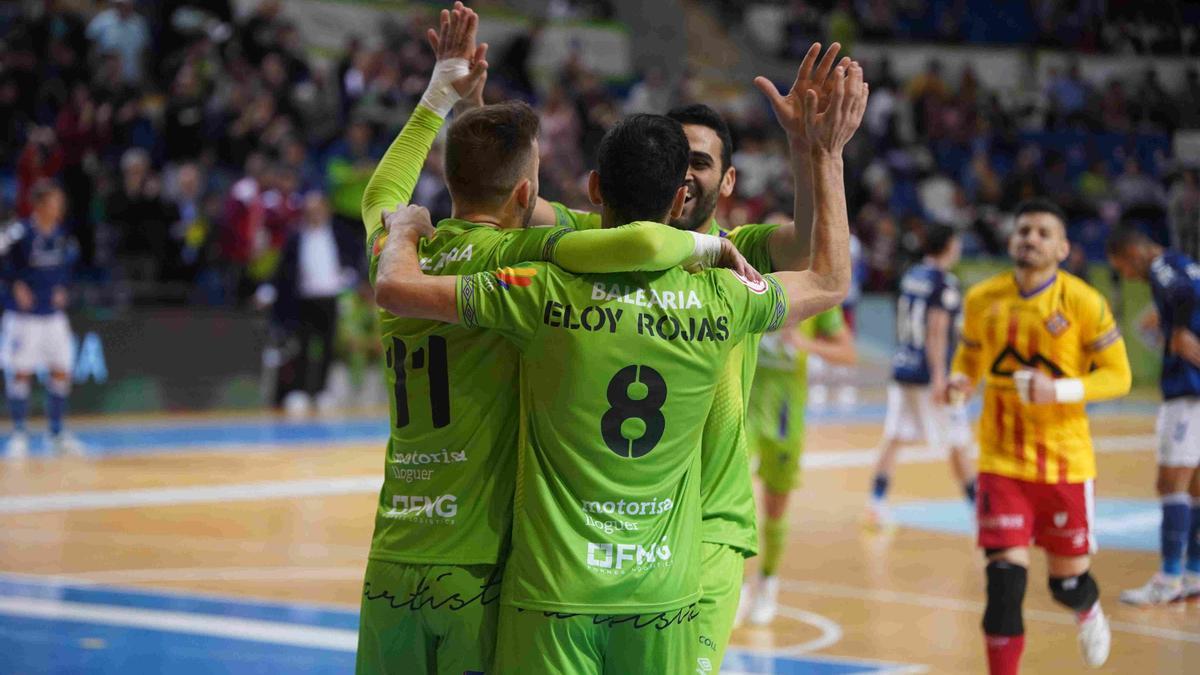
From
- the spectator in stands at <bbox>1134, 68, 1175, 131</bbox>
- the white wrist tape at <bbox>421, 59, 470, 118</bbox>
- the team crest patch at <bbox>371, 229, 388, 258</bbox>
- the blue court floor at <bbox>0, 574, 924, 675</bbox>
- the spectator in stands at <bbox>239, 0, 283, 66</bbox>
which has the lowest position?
the blue court floor at <bbox>0, 574, 924, 675</bbox>

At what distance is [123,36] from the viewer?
1975 cm

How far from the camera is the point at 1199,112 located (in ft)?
32.0

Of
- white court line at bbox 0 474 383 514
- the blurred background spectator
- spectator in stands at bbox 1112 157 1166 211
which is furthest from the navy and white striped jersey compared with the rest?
the blurred background spectator

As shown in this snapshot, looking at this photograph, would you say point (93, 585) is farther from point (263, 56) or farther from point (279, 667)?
point (263, 56)

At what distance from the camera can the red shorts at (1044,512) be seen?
21.5ft

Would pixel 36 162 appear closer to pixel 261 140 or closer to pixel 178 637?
pixel 261 140

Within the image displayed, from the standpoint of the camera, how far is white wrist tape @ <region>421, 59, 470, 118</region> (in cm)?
443

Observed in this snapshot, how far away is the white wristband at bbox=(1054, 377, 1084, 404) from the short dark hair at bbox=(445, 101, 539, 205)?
3.46 m

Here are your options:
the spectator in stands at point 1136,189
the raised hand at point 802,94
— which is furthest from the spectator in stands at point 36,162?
the raised hand at point 802,94

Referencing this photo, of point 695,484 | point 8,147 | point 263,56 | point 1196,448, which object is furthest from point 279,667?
point 263,56

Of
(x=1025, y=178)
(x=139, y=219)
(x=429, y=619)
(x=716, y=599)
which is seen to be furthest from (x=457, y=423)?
(x=1025, y=178)

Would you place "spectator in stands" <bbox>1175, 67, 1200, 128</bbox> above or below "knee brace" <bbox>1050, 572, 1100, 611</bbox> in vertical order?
above

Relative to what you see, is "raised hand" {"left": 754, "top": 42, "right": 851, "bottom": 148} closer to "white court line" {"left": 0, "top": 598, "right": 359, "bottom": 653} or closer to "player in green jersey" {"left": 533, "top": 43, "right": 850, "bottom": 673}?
"player in green jersey" {"left": 533, "top": 43, "right": 850, "bottom": 673}

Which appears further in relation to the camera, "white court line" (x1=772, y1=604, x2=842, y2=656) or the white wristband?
"white court line" (x1=772, y1=604, x2=842, y2=656)
